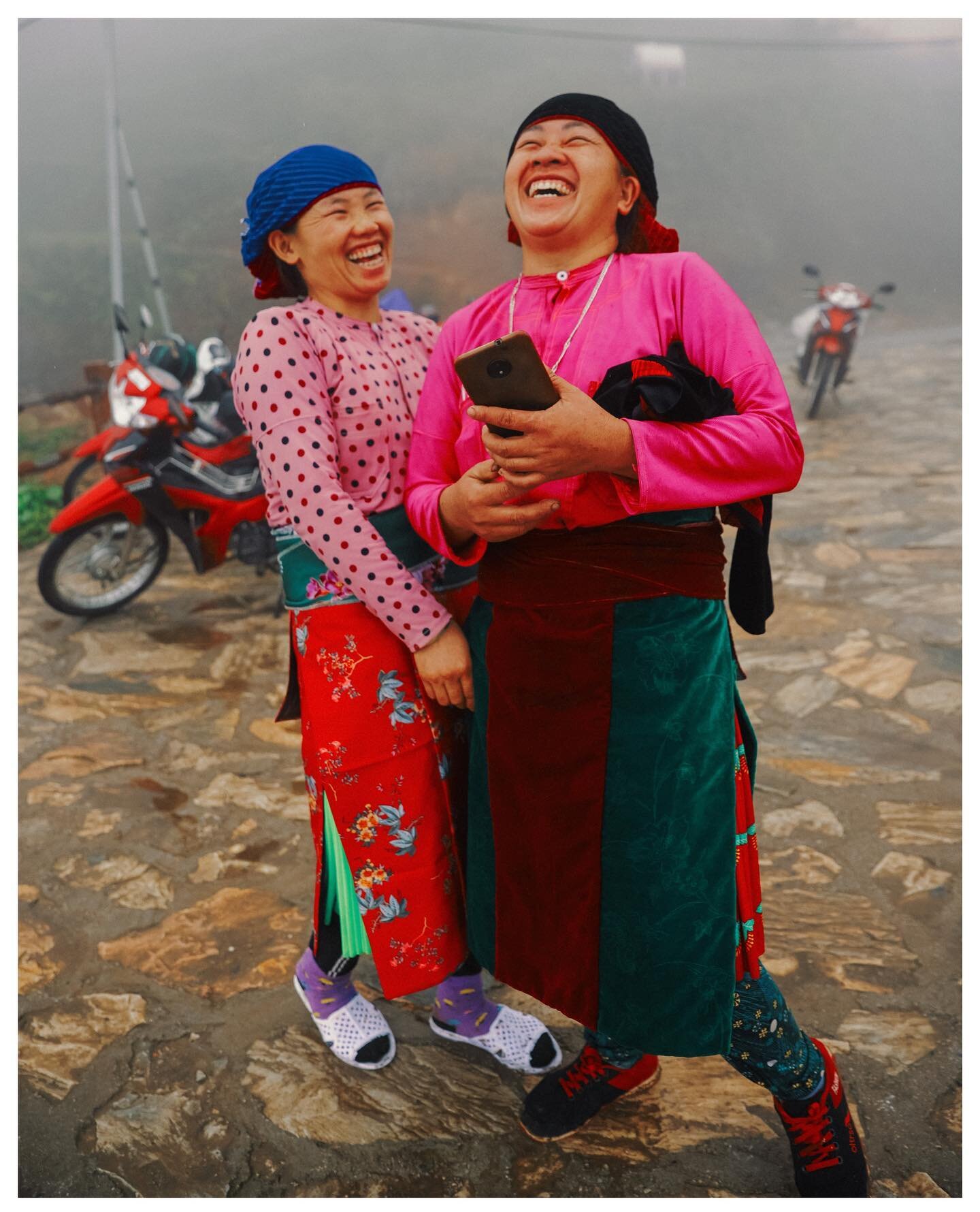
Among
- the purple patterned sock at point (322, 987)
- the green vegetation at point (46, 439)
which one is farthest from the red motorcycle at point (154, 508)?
the green vegetation at point (46, 439)

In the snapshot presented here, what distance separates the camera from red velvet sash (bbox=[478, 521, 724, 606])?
4.62 ft

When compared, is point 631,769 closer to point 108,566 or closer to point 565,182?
point 565,182

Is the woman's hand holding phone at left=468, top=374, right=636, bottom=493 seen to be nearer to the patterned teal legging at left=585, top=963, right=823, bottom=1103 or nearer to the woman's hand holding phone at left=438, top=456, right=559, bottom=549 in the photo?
the woman's hand holding phone at left=438, top=456, right=559, bottom=549

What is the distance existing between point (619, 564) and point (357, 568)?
1.58 feet

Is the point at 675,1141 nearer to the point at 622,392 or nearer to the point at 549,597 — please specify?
the point at 549,597

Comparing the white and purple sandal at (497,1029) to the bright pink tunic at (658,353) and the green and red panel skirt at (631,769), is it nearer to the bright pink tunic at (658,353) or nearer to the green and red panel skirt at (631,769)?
the green and red panel skirt at (631,769)

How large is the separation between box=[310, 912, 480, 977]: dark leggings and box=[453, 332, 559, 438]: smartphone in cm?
134

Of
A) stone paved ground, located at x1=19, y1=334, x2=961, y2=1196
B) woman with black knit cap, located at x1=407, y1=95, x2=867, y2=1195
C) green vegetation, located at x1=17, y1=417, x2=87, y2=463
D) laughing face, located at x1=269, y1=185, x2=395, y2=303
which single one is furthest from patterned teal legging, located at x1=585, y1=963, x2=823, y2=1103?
green vegetation, located at x1=17, y1=417, x2=87, y2=463

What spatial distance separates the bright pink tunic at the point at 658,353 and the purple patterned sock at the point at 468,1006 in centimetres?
118

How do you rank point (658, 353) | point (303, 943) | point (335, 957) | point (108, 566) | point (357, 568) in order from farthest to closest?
point (108, 566), point (303, 943), point (335, 957), point (357, 568), point (658, 353)

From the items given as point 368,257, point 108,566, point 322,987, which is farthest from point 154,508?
point 368,257

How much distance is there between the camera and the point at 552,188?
1396 mm

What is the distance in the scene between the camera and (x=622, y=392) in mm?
1292

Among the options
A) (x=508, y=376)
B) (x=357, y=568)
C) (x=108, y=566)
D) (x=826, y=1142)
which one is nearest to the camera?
(x=508, y=376)
